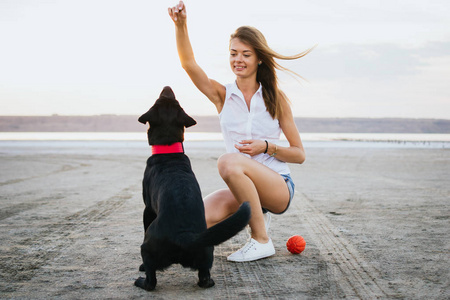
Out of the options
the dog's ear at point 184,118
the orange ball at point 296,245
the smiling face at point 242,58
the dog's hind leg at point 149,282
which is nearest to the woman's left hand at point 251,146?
the dog's ear at point 184,118

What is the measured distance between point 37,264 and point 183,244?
49.1 inches

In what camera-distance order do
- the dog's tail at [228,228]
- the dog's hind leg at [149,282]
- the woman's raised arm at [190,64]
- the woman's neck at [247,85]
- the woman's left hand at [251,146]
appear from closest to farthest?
1. the dog's tail at [228,228]
2. the dog's hind leg at [149,282]
3. the woman's raised arm at [190,64]
4. the woman's left hand at [251,146]
5. the woman's neck at [247,85]

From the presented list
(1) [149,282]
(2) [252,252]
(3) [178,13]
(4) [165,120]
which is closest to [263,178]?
(2) [252,252]

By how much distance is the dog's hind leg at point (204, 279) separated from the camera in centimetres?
232

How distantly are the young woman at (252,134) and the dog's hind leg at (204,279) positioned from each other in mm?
567

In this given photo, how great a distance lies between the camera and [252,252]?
2.90m

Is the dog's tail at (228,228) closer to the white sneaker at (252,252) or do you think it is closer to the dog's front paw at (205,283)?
the dog's front paw at (205,283)

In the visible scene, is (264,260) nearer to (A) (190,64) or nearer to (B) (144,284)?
(B) (144,284)

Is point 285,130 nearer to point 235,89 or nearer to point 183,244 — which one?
point 235,89

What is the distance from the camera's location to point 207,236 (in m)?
2.12

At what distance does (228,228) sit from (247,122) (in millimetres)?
1174

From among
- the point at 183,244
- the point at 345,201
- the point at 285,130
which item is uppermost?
the point at 285,130

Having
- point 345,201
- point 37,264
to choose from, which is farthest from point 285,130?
point 345,201

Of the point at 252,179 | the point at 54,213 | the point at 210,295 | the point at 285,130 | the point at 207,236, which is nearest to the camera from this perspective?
the point at 207,236
